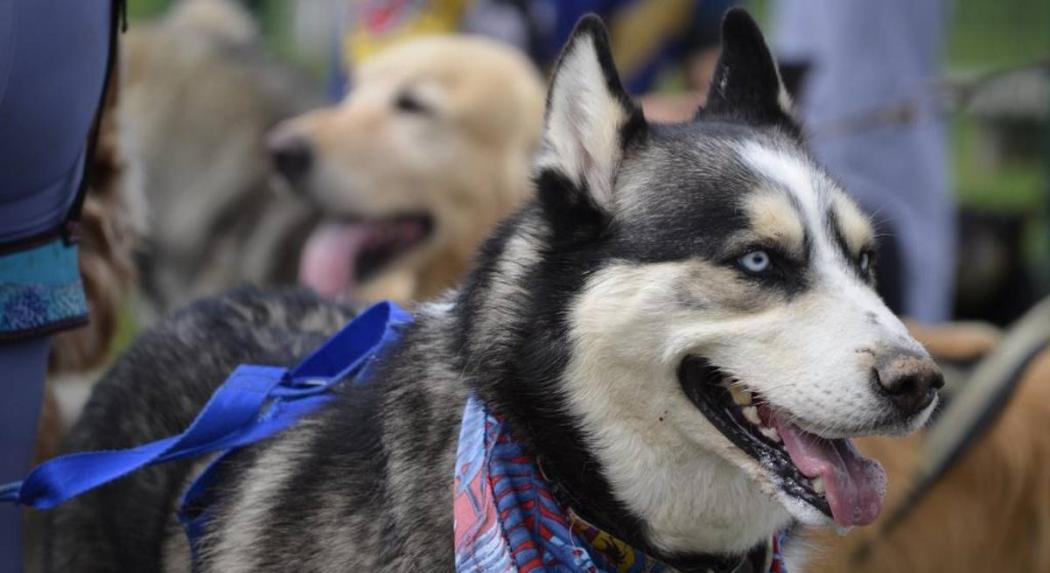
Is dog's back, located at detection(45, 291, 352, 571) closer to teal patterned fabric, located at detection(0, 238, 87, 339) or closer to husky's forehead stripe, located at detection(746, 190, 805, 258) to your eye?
teal patterned fabric, located at detection(0, 238, 87, 339)

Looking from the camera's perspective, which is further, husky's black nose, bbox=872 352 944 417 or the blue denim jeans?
the blue denim jeans

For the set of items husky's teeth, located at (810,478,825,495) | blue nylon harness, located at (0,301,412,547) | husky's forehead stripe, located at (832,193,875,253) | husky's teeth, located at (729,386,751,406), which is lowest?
blue nylon harness, located at (0,301,412,547)

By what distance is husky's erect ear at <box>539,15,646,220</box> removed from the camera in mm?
2504

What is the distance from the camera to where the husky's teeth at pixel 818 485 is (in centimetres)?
232

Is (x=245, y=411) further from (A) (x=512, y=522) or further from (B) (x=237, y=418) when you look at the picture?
(A) (x=512, y=522)

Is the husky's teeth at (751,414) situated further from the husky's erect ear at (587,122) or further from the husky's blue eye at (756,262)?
the husky's erect ear at (587,122)

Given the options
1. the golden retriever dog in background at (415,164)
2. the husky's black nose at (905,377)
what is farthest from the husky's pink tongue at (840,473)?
the golden retriever dog in background at (415,164)

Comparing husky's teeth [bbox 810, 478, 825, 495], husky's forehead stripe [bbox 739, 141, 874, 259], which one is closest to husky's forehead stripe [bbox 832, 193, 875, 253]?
husky's forehead stripe [bbox 739, 141, 874, 259]

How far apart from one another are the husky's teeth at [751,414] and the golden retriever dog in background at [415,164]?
139 inches

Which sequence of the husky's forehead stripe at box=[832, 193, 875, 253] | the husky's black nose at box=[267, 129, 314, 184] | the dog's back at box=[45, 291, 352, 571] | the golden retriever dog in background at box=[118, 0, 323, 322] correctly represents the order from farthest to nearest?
1. the golden retriever dog in background at box=[118, 0, 323, 322]
2. the husky's black nose at box=[267, 129, 314, 184]
3. the dog's back at box=[45, 291, 352, 571]
4. the husky's forehead stripe at box=[832, 193, 875, 253]

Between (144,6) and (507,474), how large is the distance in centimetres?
1485

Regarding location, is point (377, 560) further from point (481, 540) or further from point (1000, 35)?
point (1000, 35)

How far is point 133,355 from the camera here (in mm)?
3271

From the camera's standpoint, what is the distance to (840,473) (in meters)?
2.37
